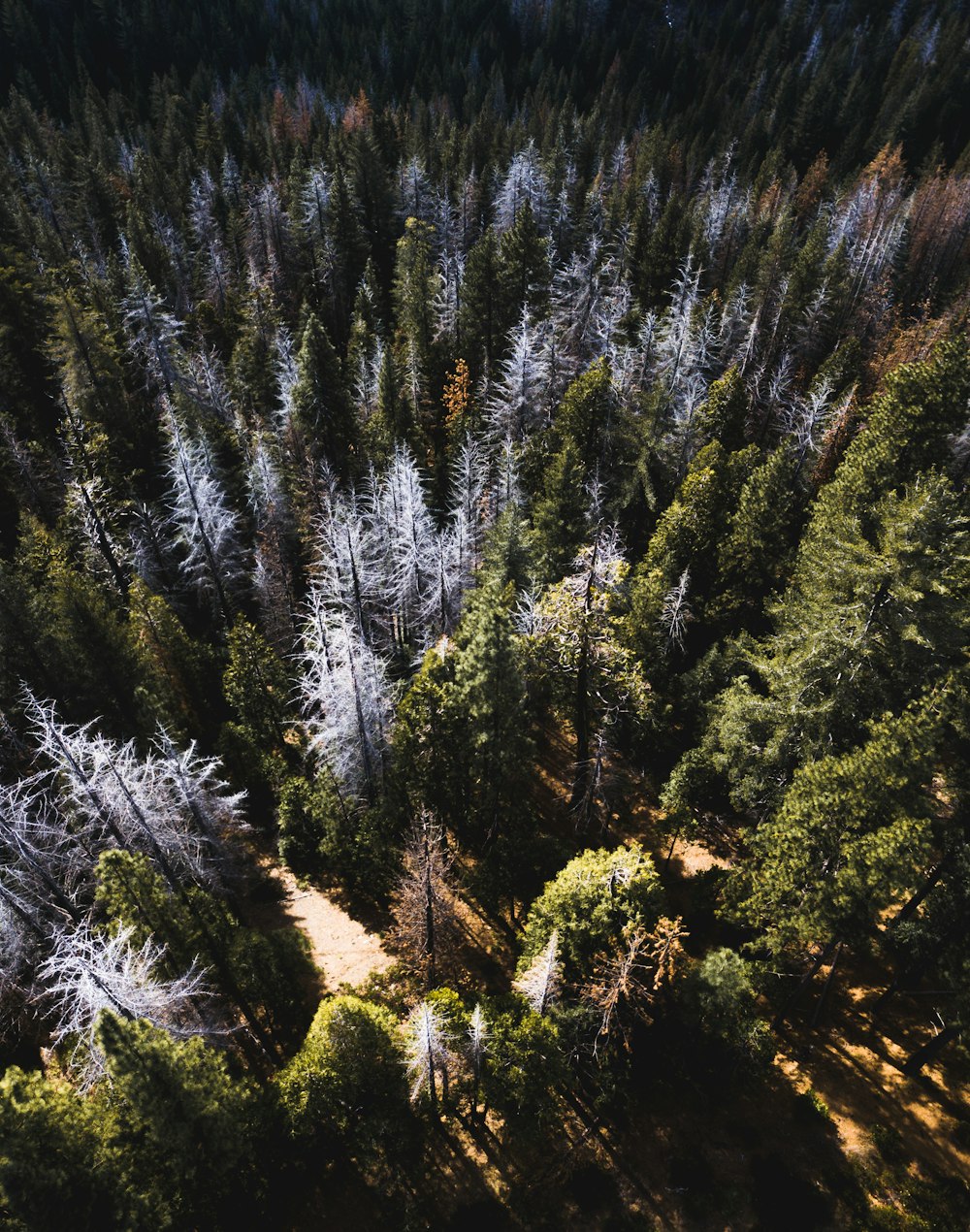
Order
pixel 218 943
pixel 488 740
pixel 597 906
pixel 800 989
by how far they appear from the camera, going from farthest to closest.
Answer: pixel 488 740 < pixel 218 943 < pixel 800 989 < pixel 597 906

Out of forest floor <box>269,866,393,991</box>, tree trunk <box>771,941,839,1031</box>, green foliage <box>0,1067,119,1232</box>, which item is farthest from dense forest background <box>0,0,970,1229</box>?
forest floor <box>269,866,393,991</box>

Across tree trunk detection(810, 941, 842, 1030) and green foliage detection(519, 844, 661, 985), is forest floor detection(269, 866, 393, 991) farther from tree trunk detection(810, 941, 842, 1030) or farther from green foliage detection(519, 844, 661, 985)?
tree trunk detection(810, 941, 842, 1030)

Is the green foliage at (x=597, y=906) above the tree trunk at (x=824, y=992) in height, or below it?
above

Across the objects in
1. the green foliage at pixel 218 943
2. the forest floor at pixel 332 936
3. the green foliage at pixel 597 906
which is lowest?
the forest floor at pixel 332 936

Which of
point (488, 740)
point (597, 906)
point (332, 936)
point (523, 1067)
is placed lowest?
point (332, 936)

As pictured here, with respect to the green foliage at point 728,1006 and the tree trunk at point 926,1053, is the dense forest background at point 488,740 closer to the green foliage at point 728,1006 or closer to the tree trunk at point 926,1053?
the green foliage at point 728,1006

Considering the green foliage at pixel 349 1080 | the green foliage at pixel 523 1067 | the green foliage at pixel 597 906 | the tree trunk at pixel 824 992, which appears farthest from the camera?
the tree trunk at pixel 824 992

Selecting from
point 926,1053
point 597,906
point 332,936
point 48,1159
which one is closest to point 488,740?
point 597,906

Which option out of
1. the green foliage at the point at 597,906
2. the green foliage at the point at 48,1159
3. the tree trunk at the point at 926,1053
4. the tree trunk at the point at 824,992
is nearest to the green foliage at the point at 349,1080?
the green foliage at the point at 48,1159

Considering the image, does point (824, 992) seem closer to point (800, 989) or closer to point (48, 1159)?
point (800, 989)
